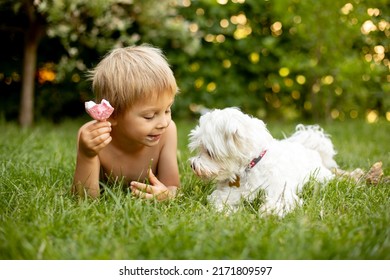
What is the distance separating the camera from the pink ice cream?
8.64ft

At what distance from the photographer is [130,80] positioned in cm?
283

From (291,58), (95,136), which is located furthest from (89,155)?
(291,58)

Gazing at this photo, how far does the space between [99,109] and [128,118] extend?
0.25 metres

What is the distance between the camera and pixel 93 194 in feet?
9.29

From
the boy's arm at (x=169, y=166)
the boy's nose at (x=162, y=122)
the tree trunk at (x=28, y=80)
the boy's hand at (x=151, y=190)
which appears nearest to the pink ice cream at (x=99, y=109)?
the boy's nose at (x=162, y=122)

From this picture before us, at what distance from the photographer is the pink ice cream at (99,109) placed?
8.64 feet

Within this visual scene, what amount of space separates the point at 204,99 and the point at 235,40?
3.16 feet

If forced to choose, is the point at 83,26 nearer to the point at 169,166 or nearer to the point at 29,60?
the point at 29,60

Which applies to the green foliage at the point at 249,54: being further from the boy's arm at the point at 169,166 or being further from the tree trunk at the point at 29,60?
the boy's arm at the point at 169,166

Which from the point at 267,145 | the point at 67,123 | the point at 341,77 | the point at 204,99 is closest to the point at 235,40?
the point at 204,99

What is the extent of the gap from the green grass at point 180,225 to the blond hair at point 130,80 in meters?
0.55

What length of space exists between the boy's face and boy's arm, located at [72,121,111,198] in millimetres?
189

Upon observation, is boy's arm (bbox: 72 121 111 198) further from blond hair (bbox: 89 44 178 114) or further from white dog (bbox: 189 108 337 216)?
white dog (bbox: 189 108 337 216)

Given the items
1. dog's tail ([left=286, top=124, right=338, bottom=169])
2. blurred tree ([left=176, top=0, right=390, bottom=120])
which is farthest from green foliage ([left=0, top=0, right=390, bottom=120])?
dog's tail ([left=286, top=124, right=338, bottom=169])
